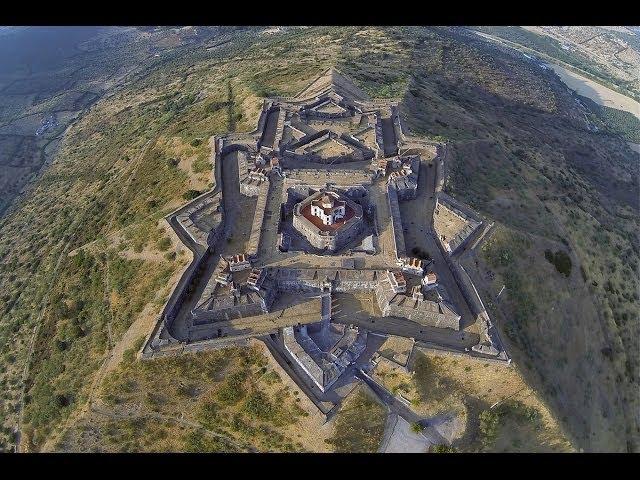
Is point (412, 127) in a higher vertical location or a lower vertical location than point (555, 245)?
higher

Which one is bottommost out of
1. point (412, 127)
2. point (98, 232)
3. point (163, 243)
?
point (98, 232)

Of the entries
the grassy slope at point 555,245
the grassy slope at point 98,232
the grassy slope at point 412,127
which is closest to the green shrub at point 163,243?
the grassy slope at point 98,232

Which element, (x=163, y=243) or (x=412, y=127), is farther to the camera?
(x=412, y=127)

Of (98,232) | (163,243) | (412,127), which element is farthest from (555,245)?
(98,232)

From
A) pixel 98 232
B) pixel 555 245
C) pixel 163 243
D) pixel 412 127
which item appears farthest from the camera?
pixel 412 127

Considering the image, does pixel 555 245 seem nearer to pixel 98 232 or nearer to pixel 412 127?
pixel 412 127

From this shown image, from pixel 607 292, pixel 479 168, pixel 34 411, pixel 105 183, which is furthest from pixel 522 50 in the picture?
pixel 34 411

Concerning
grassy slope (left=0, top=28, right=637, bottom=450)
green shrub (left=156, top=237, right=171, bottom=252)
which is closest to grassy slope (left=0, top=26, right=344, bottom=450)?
green shrub (left=156, top=237, right=171, bottom=252)

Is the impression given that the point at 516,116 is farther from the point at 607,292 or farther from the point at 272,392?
the point at 272,392

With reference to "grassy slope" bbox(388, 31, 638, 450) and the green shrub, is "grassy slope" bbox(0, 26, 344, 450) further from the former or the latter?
"grassy slope" bbox(388, 31, 638, 450)
